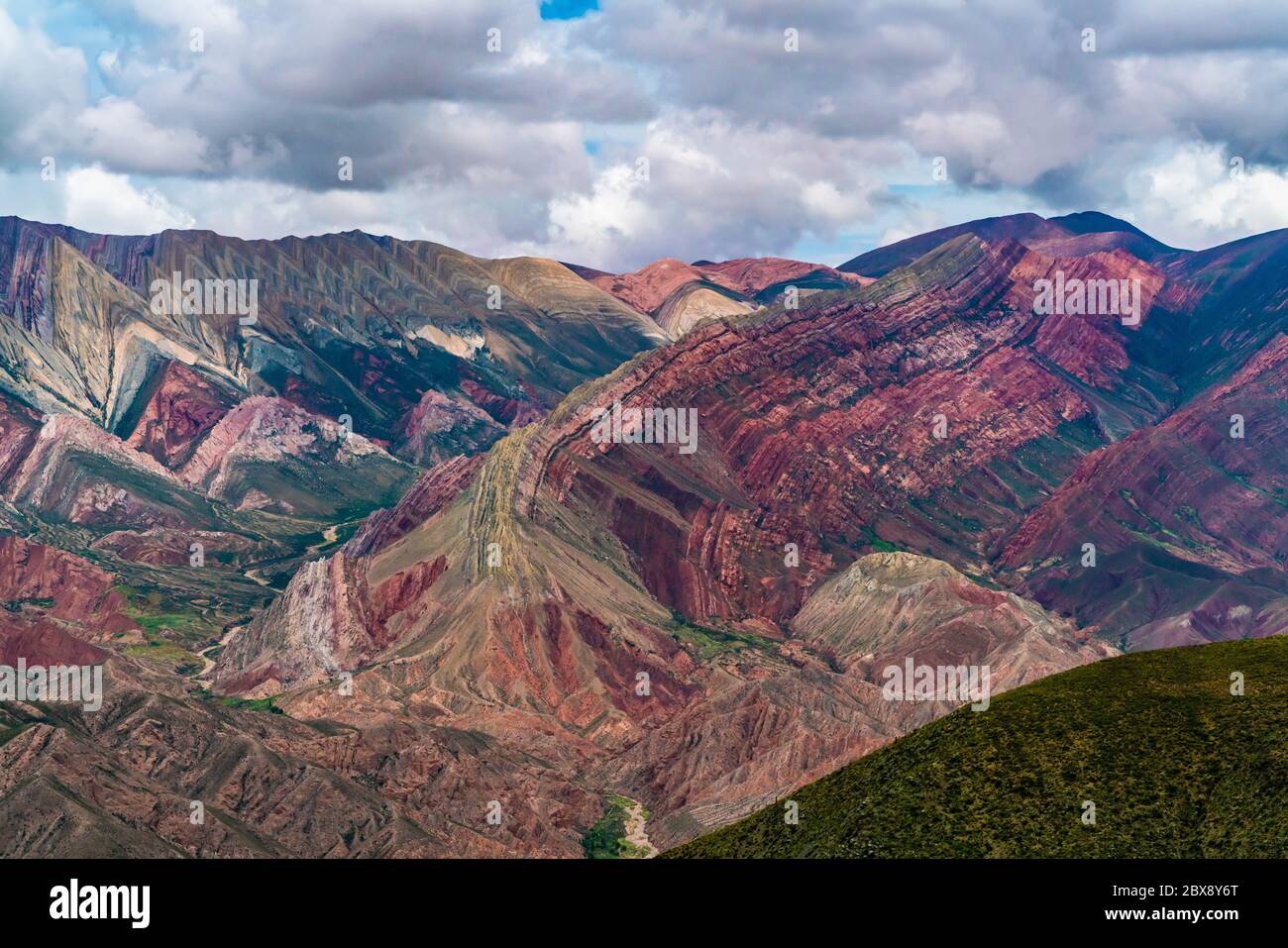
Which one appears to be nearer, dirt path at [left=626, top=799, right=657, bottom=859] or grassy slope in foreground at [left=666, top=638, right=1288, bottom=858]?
grassy slope in foreground at [left=666, top=638, right=1288, bottom=858]

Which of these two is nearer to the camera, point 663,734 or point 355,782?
point 355,782

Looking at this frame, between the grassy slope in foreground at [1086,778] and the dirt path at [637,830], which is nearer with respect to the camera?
the grassy slope in foreground at [1086,778]

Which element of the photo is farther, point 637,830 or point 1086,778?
point 637,830

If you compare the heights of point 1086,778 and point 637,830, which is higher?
point 637,830
